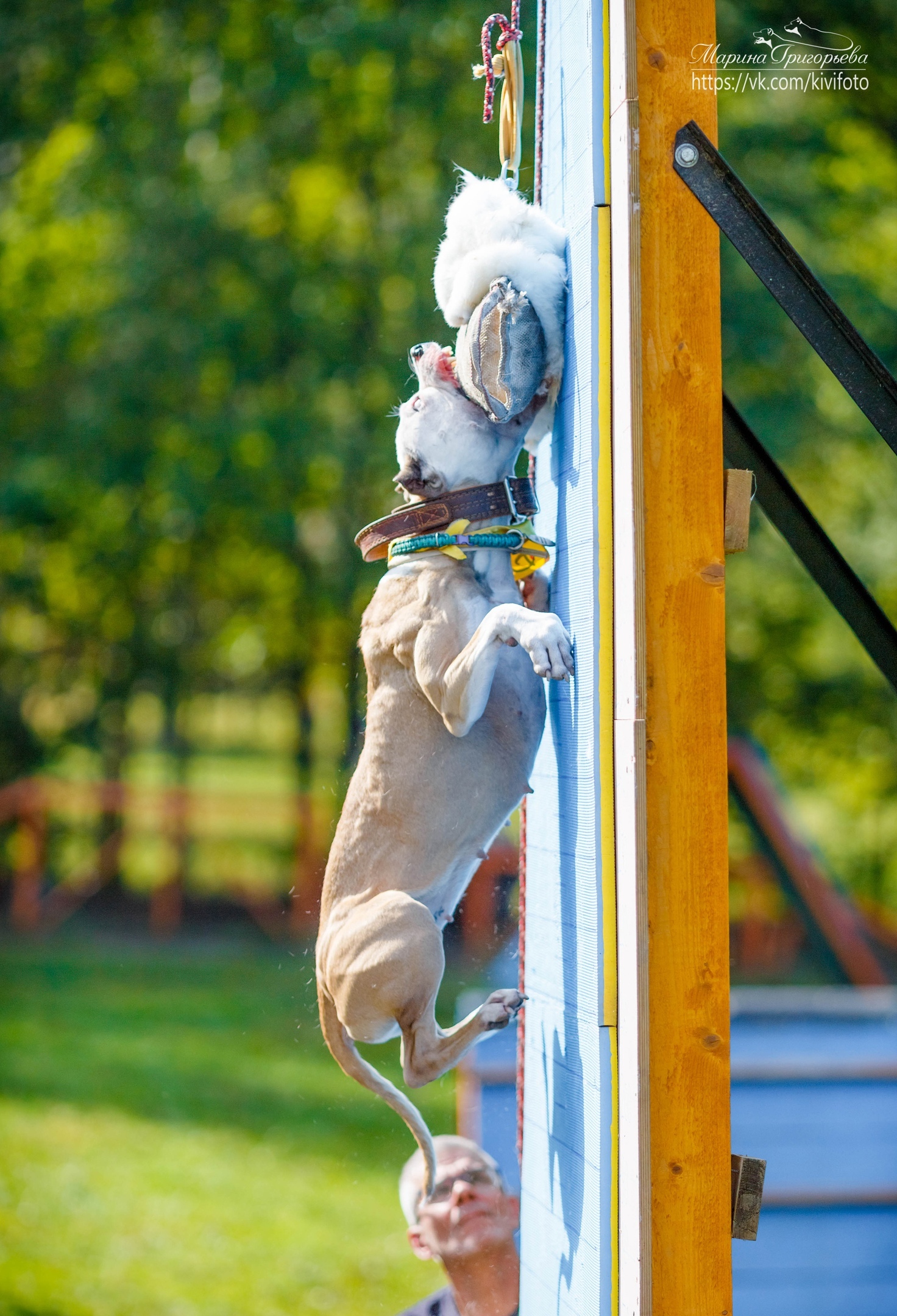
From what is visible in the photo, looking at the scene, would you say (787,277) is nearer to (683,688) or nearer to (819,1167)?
(683,688)

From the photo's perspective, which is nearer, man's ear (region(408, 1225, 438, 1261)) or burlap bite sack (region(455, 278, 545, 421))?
burlap bite sack (region(455, 278, 545, 421))

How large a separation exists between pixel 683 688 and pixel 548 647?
211mm

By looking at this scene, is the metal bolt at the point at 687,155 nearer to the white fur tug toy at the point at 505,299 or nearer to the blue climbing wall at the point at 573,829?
the blue climbing wall at the point at 573,829

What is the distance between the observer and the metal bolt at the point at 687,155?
1.82 metres

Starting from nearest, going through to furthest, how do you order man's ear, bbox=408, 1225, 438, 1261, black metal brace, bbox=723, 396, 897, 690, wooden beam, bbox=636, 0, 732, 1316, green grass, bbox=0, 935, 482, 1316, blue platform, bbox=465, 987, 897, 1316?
wooden beam, bbox=636, 0, 732, 1316 → black metal brace, bbox=723, 396, 897, 690 → man's ear, bbox=408, 1225, 438, 1261 → blue platform, bbox=465, 987, 897, 1316 → green grass, bbox=0, 935, 482, 1316

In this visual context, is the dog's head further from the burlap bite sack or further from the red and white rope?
the red and white rope

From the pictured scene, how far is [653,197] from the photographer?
6.00 ft

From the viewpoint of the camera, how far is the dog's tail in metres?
2.10

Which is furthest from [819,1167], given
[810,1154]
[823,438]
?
[823,438]

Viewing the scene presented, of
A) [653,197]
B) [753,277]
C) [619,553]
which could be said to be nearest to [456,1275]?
[619,553]

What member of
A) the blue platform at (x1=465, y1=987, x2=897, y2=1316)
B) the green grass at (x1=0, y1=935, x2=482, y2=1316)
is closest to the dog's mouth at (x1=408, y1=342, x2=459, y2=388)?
the blue platform at (x1=465, y1=987, x2=897, y2=1316)

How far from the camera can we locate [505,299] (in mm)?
1957

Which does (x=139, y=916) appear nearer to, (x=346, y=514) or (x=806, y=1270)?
(x=346, y=514)

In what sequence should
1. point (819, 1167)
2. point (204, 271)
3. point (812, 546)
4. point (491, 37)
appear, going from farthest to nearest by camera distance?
1. point (204, 271)
2. point (819, 1167)
3. point (491, 37)
4. point (812, 546)
